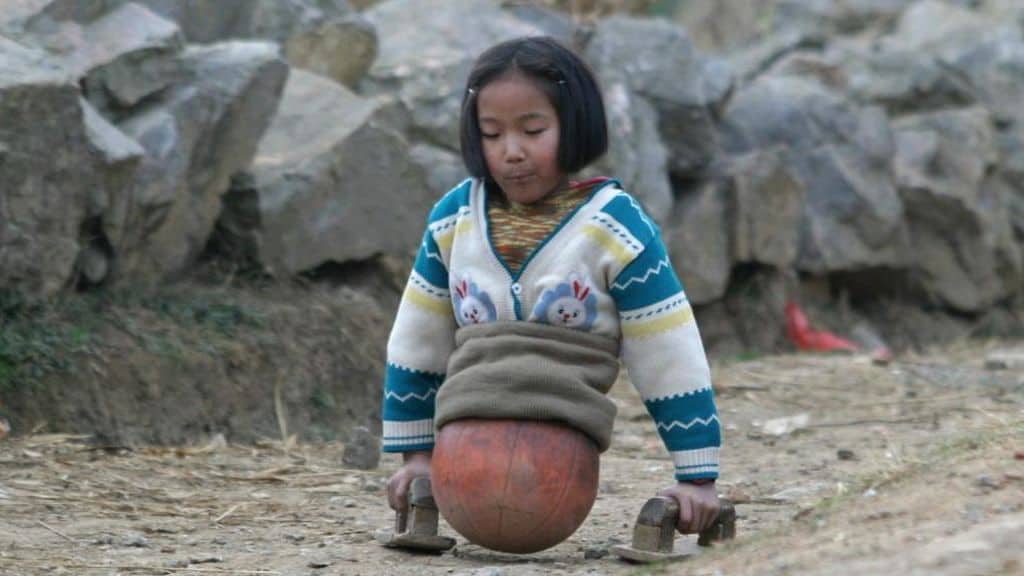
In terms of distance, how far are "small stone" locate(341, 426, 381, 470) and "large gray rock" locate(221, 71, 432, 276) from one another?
3.97 ft

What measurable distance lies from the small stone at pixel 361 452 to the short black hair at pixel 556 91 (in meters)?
1.88

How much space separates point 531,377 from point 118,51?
2.97 m

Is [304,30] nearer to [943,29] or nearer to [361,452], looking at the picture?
[361,452]

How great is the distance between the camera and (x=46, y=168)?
566cm

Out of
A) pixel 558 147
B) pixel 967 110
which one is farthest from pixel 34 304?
pixel 967 110

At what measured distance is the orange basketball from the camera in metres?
3.88

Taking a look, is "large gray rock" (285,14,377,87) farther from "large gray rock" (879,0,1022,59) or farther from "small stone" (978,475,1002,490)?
"large gray rock" (879,0,1022,59)

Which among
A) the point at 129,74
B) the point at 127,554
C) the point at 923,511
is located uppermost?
the point at 129,74

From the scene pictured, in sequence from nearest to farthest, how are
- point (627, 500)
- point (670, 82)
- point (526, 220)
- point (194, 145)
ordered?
point (526, 220), point (627, 500), point (194, 145), point (670, 82)

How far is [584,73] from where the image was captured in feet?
13.4

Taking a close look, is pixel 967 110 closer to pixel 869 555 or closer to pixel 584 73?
pixel 584 73

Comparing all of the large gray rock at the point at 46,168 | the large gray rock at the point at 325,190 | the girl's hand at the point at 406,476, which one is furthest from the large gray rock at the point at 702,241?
the girl's hand at the point at 406,476

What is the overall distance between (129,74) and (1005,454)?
368cm

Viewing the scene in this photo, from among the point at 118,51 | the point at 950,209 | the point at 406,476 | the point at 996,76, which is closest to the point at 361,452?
the point at 406,476
